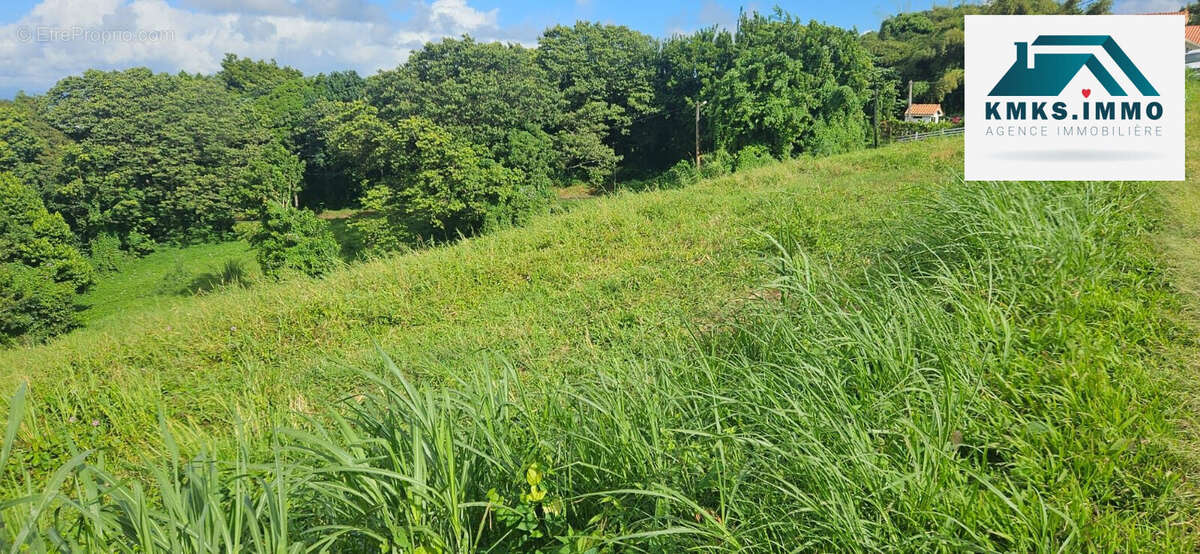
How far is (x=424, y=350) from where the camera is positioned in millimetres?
4066

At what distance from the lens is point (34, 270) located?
67.0 feet

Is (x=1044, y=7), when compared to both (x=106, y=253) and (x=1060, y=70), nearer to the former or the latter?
(x=1060, y=70)

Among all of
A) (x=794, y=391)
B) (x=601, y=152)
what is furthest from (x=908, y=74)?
(x=794, y=391)

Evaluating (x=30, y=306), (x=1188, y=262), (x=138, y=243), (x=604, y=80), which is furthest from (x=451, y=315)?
(x=138, y=243)

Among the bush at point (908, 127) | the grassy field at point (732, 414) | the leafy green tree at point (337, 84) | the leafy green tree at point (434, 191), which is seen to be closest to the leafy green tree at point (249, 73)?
the leafy green tree at point (337, 84)

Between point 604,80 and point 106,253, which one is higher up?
point 604,80

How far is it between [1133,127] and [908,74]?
26.8m

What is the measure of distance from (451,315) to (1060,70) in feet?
19.5

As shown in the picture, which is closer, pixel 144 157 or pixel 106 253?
pixel 106 253

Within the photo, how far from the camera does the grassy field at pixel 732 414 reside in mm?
1518

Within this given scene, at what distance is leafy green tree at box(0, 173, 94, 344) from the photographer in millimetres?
17781

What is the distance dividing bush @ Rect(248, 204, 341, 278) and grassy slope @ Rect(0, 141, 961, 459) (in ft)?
29.0

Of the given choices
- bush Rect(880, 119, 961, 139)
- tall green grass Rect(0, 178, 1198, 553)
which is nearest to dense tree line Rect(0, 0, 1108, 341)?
bush Rect(880, 119, 961, 139)

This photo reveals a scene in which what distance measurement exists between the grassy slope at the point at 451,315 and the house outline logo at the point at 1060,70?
1.33 meters
